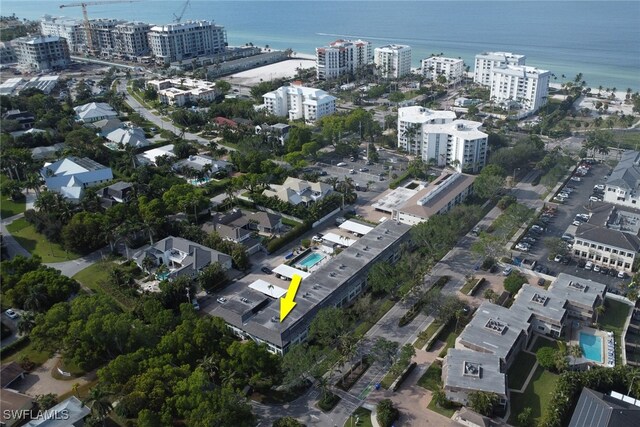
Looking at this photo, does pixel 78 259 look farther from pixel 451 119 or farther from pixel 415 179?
pixel 451 119

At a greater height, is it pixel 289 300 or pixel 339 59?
pixel 339 59

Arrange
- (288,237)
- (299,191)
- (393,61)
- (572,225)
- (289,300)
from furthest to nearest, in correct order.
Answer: (393,61) < (299,191) < (572,225) < (288,237) < (289,300)


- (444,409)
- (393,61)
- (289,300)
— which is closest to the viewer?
(444,409)

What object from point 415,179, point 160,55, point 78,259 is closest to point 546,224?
point 415,179

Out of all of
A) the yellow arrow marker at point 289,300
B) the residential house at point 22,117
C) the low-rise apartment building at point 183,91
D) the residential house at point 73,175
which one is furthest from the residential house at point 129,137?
the yellow arrow marker at point 289,300

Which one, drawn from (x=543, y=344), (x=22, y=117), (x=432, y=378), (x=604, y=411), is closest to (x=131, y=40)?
(x=22, y=117)

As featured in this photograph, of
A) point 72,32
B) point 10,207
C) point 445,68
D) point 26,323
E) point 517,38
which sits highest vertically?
point 72,32

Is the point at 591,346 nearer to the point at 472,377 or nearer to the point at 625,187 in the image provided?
the point at 472,377

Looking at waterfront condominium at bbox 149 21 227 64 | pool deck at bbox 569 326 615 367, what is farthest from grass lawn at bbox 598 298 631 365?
waterfront condominium at bbox 149 21 227 64
